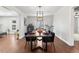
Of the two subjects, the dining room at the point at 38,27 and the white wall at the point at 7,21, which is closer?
the dining room at the point at 38,27

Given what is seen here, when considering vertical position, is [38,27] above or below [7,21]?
below

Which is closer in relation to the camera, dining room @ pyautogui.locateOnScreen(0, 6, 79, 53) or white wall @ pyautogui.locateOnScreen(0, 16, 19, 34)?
dining room @ pyautogui.locateOnScreen(0, 6, 79, 53)

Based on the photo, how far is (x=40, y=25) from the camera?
7309 mm

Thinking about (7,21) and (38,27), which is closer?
(38,27)
